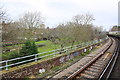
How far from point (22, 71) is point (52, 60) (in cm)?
311

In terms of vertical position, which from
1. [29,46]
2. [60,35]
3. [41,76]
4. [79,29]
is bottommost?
[41,76]

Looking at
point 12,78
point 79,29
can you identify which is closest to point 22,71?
point 12,78

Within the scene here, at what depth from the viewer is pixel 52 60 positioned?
8.98m

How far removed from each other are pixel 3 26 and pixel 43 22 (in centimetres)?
1999

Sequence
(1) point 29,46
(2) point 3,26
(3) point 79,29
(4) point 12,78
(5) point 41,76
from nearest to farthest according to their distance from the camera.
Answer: (4) point 12,78
(5) point 41,76
(2) point 3,26
(1) point 29,46
(3) point 79,29

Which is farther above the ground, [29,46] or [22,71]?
[29,46]

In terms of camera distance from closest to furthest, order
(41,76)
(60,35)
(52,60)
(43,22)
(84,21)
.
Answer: (41,76) → (52,60) → (60,35) → (84,21) → (43,22)

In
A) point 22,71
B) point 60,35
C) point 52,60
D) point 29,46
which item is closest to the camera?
point 22,71

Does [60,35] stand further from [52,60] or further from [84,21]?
[84,21]

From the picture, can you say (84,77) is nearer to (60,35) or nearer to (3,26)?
(3,26)

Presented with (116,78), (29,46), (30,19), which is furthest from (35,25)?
(116,78)

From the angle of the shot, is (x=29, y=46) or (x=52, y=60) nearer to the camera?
(x=52, y=60)

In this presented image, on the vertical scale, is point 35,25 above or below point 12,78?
above

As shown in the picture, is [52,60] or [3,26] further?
[3,26]
